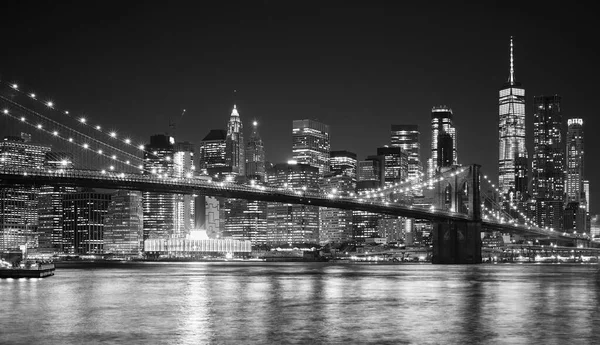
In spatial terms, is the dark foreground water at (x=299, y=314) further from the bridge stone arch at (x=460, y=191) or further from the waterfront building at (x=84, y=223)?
the waterfront building at (x=84, y=223)

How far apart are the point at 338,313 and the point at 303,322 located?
3037 mm

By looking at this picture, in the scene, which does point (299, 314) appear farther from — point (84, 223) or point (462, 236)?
point (84, 223)

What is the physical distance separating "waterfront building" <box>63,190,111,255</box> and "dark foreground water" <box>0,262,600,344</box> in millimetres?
142976

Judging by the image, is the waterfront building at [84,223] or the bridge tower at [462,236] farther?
the waterfront building at [84,223]

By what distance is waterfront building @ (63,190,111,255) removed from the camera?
606 feet

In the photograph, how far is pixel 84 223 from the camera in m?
188

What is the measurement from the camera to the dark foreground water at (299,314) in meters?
23.8

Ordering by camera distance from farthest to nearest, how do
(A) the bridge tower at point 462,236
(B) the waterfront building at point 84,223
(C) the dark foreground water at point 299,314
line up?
(B) the waterfront building at point 84,223 → (A) the bridge tower at point 462,236 → (C) the dark foreground water at point 299,314

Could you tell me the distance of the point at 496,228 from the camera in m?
93.0

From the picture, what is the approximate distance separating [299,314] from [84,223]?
541ft

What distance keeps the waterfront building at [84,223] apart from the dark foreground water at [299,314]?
143 metres

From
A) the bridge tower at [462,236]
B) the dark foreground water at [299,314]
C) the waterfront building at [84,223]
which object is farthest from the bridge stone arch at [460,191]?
the waterfront building at [84,223]

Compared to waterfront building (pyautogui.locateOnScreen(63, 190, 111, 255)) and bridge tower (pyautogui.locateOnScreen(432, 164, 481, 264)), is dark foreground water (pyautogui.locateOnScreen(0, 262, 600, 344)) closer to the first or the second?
bridge tower (pyautogui.locateOnScreen(432, 164, 481, 264))

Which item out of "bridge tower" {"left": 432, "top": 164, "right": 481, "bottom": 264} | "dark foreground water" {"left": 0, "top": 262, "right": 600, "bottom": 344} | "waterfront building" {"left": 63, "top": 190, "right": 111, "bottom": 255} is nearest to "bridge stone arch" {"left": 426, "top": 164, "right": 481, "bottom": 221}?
"bridge tower" {"left": 432, "top": 164, "right": 481, "bottom": 264}
